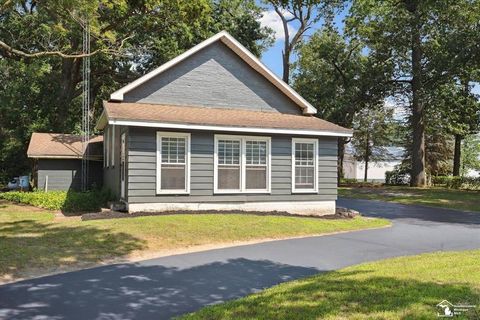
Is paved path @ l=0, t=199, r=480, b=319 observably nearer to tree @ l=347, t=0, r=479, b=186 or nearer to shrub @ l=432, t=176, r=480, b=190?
tree @ l=347, t=0, r=479, b=186

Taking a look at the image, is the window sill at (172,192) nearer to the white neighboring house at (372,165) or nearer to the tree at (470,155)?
the white neighboring house at (372,165)

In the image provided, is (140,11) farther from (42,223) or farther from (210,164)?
(42,223)

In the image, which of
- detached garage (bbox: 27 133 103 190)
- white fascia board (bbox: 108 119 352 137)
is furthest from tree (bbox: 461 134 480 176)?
detached garage (bbox: 27 133 103 190)

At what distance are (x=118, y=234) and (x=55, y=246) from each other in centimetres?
Result: 158

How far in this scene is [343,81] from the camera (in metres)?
36.0

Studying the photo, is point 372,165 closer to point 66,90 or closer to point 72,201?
point 66,90

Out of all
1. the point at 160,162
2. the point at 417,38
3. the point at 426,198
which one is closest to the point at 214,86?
the point at 160,162

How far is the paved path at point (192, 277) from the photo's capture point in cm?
570

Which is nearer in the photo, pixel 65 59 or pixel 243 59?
pixel 243 59

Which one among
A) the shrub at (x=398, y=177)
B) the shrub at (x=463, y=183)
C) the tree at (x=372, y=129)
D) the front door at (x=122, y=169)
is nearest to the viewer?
the front door at (x=122, y=169)

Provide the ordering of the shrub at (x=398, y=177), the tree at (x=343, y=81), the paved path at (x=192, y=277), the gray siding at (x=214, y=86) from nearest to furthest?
the paved path at (x=192, y=277)
the gray siding at (x=214, y=86)
the tree at (x=343, y=81)
the shrub at (x=398, y=177)

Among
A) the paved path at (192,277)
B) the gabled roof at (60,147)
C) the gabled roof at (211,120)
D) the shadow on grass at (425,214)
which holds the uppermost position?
the gabled roof at (211,120)

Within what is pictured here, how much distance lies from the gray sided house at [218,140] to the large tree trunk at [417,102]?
55.8ft

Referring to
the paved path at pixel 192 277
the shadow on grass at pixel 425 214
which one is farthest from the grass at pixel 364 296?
the shadow on grass at pixel 425 214
